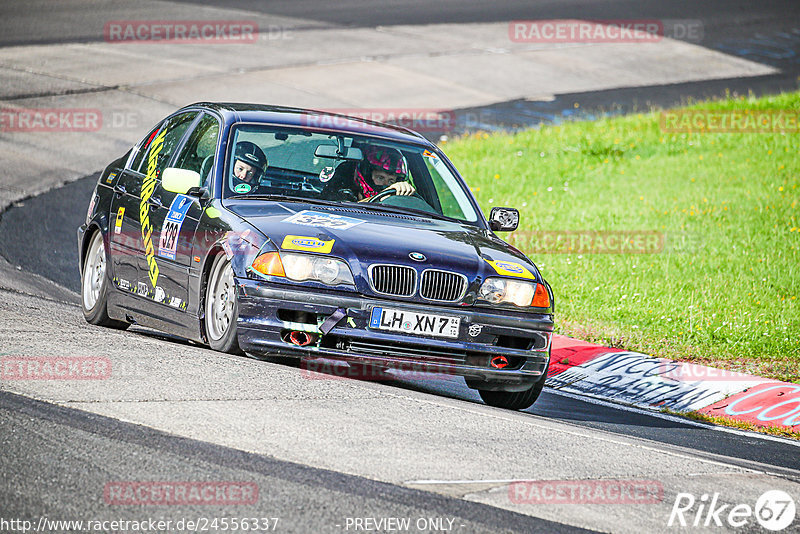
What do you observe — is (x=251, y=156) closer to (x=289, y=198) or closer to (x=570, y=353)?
(x=289, y=198)

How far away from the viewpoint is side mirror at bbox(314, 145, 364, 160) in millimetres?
8477

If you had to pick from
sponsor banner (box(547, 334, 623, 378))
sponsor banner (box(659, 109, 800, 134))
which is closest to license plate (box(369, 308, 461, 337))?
sponsor banner (box(547, 334, 623, 378))

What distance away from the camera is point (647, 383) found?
9859 mm

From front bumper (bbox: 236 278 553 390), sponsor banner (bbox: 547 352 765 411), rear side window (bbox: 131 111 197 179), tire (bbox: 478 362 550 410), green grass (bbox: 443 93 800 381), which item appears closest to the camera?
front bumper (bbox: 236 278 553 390)

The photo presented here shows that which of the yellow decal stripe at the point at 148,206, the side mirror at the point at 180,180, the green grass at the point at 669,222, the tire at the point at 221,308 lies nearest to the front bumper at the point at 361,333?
the tire at the point at 221,308

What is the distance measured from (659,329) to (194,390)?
5934 mm

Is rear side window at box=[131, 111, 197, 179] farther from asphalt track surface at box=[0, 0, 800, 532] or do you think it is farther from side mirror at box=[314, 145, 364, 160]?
asphalt track surface at box=[0, 0, 800, 532]

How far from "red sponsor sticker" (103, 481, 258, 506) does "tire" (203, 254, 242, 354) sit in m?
2.42

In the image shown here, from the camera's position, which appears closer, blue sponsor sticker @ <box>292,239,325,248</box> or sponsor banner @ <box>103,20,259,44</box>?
blue sponsor sticker @ <box>292,239,325,248</box>

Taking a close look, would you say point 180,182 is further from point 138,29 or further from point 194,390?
point 138,29

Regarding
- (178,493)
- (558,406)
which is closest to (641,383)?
(558,406)

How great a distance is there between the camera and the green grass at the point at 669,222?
11.2 m

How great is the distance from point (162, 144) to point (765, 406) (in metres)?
4.80

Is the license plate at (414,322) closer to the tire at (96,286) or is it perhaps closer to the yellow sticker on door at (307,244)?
the yellow sticker on door at (307,244)
